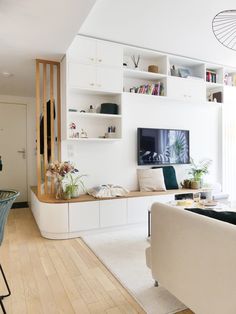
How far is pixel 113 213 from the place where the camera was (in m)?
3.43

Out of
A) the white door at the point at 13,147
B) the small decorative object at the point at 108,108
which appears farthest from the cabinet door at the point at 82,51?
the white door at the point at 13,147

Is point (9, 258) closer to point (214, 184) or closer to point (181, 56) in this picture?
point (214, 184)

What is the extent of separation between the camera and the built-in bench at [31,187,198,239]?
315 cm

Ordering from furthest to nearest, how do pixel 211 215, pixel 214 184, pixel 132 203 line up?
pixel 214 184 < pixel 132 203 < pixel 211 215

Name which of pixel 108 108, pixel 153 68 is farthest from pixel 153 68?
pixel 108 108

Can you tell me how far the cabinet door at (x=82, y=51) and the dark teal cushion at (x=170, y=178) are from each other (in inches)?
83.3

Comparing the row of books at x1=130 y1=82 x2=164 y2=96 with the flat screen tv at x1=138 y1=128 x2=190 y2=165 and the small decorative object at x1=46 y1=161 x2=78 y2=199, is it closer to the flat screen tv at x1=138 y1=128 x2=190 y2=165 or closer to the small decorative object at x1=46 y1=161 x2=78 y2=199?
the flat screen tv at x1=138 y1=128 x2=190 y2=165

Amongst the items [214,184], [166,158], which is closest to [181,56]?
[166,158]

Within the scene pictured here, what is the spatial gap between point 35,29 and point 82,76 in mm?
982

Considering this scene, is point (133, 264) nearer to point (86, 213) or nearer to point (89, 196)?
point (86, 213)

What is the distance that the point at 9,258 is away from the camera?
2.61m

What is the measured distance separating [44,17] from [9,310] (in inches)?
97.2

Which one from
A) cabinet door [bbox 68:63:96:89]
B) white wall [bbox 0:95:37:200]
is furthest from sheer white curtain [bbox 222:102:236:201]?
white wall [bbox 0:95:37:200]

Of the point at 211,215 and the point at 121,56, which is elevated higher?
the point at 121,56
